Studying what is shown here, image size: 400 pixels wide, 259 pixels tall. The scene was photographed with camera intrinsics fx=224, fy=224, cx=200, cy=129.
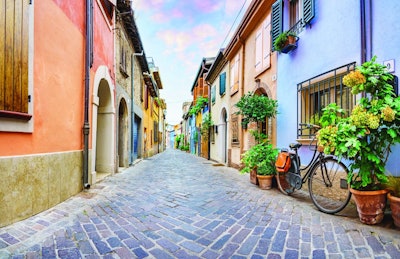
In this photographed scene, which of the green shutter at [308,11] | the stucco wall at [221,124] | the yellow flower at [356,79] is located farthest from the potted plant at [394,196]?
the stucco wall at [221,124]

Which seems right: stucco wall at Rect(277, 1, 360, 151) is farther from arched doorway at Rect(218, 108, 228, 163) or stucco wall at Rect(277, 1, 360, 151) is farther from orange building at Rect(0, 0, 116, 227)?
arched doorway at Rect(218, 108, 228, 163)

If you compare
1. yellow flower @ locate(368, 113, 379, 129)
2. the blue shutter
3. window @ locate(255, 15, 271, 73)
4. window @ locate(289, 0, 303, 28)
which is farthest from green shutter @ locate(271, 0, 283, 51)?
the blue shutter

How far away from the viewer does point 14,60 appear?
274 cm


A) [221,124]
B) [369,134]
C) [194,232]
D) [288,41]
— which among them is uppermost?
[288,41]

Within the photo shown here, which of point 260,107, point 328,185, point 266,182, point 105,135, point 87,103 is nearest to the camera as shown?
point 328,185

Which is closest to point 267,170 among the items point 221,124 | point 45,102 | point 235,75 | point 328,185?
point 328,185

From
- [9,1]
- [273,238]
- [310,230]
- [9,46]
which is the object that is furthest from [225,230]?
[9,1]

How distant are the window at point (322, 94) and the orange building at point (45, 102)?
447 cm

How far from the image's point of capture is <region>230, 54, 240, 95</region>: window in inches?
363

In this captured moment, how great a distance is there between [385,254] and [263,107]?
3.98 m

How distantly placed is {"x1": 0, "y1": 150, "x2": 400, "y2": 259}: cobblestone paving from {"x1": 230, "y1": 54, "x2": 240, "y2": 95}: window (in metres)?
6.21

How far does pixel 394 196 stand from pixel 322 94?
2.39m

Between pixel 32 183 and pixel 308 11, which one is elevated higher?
pixel 308 11

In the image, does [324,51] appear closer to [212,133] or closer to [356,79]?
[356,79]
